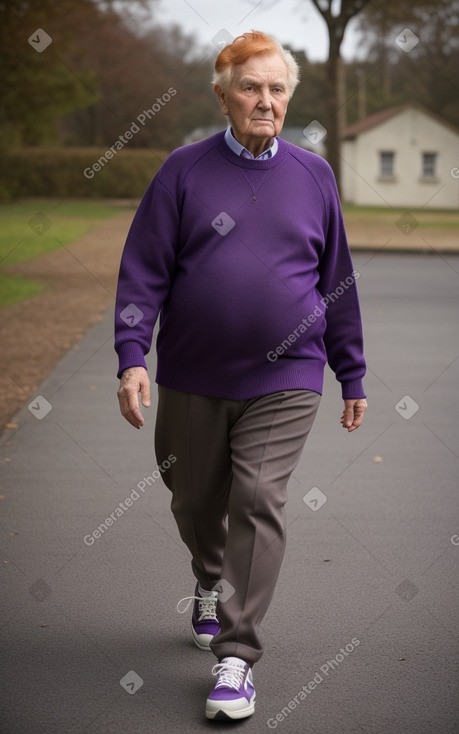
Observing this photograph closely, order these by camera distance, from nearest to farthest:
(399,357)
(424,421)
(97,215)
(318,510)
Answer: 1. (318,510)
2. (424,421)
3. (399,357)
4. (97,215)

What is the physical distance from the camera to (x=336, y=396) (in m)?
8.95

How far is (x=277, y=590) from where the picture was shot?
4.70 metres

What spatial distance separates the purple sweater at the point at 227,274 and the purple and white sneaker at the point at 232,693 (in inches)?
33.9

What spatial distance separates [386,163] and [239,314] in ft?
199

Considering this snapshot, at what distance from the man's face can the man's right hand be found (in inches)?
33.8

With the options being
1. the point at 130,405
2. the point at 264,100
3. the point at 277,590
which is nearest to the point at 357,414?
the point at 130,405

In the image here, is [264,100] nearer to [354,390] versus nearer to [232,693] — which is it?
[354,390]

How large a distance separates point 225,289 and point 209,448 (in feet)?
1.79

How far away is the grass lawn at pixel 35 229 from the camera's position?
671 inches

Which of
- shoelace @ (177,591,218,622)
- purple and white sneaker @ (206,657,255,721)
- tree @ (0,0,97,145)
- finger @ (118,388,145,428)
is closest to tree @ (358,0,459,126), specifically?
tree @ (0,0,97,145)

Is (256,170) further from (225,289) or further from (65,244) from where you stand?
(65,244)

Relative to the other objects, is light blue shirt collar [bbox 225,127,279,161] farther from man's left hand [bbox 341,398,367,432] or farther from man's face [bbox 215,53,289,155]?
man's left hand [bbox 341,398,367,432]

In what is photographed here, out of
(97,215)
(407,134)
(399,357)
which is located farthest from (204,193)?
(407,134)

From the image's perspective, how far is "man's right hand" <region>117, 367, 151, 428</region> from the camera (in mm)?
3588
